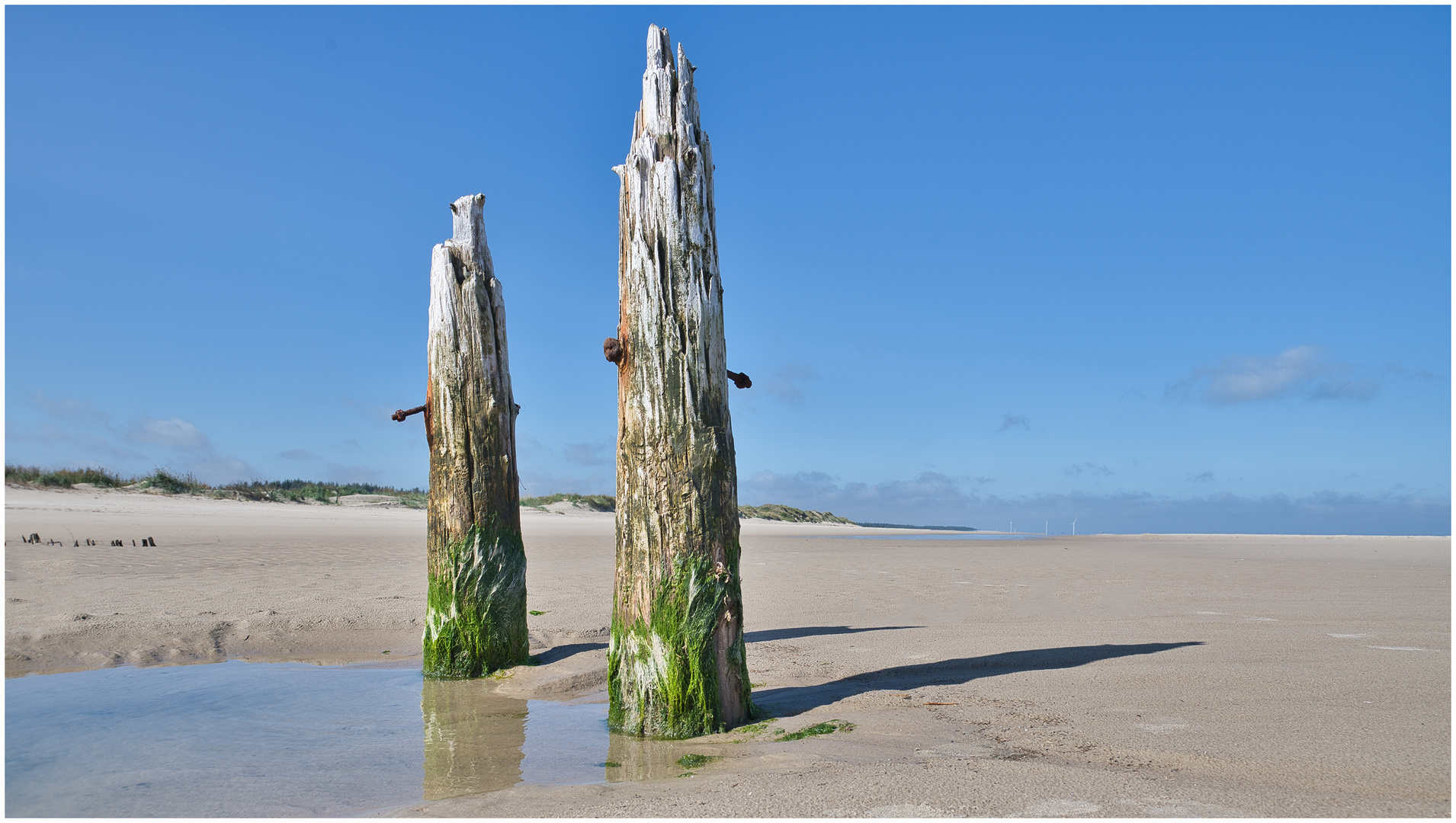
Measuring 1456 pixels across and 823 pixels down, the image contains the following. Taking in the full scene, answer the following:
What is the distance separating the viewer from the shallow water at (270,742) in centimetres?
394

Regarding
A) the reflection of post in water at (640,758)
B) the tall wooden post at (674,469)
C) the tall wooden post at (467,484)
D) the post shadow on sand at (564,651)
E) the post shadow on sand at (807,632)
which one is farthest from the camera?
the post shadow on sand at (807,632)

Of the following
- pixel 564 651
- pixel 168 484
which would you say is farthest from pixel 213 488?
pixel 564 651

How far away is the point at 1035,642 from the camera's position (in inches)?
291

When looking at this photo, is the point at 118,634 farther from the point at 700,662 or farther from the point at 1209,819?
the point at 1209,819

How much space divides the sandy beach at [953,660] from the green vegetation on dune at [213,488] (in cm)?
1144

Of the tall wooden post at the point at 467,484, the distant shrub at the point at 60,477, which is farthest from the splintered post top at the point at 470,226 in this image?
the distant shrub at the point at 60,477

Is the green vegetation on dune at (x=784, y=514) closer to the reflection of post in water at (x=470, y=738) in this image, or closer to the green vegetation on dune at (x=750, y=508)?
the green vegetation on dune at (x=750, y=508)

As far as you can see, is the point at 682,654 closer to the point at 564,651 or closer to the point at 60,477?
the point at 564,651

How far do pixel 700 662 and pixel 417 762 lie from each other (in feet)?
4.97

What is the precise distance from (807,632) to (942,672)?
2.38 metres

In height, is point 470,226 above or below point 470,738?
above

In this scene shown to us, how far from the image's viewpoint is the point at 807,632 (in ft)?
27.9

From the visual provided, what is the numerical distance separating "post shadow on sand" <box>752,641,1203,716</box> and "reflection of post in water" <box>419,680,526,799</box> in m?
1.50

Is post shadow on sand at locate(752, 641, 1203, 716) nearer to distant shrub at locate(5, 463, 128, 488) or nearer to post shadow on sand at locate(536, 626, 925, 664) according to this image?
post shadow on sand at locate(536, 626, 925, 664)
